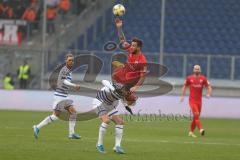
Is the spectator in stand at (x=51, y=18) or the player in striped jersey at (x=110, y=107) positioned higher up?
the spectator in stand at (x=51, y=18)

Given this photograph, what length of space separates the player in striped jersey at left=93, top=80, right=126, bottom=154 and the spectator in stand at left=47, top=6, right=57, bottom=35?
20142 mm

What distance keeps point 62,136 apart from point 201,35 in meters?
16.3

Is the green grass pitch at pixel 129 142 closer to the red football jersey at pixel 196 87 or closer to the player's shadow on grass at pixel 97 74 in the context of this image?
the red football jersey at pixel 196 87

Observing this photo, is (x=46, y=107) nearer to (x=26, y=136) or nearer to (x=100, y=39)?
(x=100, y=39)

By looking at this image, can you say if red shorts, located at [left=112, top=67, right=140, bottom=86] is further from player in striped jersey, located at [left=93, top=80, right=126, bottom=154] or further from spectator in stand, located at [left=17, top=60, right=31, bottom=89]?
spectator in stand, located at [left=17, top=60, right=31, bottom=89]

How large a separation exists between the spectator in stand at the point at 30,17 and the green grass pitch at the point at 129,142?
9716 millimetres

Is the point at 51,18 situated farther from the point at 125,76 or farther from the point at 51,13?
the point at 125,76

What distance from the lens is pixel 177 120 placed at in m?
31.2

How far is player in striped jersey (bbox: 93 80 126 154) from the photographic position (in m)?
16.7

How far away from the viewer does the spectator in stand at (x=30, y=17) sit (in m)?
37.5

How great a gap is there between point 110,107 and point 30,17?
70.8ft

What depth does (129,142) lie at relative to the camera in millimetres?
19656

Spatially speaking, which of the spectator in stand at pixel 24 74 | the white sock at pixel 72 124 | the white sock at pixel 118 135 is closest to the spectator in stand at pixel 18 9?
the spectator in stand at pixel 24 74

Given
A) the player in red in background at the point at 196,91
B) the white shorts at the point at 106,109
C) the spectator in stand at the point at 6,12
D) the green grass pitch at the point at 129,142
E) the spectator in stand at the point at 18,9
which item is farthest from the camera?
the spectator in stand at the point at 18,9
